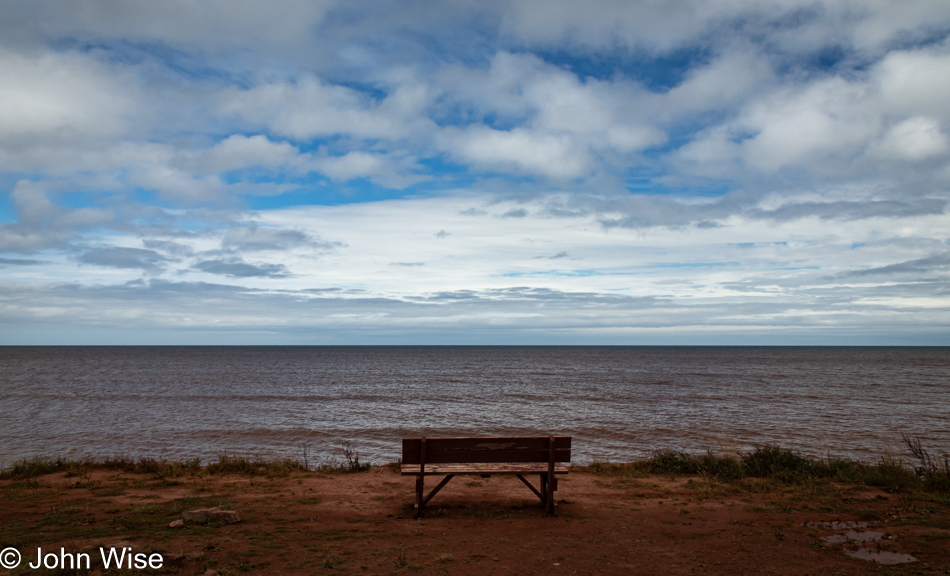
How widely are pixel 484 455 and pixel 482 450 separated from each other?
0.08 meters

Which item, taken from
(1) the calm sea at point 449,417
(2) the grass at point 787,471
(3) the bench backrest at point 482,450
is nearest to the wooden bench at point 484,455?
(3) the bench backrest at point 482,450

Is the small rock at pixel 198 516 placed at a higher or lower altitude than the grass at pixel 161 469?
higher

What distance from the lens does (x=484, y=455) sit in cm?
793

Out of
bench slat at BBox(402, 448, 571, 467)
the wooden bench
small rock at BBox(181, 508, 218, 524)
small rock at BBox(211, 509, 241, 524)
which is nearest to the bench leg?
the wooden bench

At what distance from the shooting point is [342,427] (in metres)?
22.2

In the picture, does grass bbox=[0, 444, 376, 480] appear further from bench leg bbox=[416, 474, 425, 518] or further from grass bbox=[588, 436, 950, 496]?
grass bbox=[588, 436, 950, 496]

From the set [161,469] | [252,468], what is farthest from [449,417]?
[161,469]

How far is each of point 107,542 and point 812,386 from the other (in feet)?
165

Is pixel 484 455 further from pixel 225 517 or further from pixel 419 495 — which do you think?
pixel 225 517

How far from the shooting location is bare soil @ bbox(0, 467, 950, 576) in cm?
596

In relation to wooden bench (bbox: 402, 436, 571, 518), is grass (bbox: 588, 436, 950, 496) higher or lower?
lower

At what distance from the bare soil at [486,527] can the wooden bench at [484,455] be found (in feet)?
1.96

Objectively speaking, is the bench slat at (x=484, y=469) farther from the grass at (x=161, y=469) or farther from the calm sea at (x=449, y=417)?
the calm sea at (x=449, y=417)

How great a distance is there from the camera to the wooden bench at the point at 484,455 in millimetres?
7926
